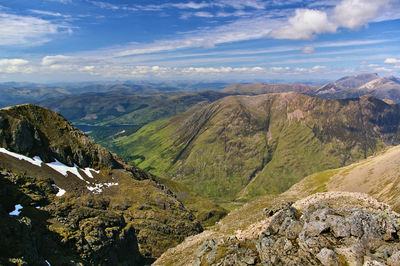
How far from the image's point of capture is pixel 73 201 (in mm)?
93812

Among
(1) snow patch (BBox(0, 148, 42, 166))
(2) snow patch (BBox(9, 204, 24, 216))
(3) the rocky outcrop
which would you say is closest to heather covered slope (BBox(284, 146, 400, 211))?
(3) the rocky outcrop

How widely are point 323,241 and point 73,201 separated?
306 ft

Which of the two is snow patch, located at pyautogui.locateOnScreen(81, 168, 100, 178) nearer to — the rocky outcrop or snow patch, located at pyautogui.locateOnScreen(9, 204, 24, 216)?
the rocky outcrop

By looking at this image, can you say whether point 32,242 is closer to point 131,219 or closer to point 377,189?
point 131,219

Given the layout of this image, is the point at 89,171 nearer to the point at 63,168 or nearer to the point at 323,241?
the point at 63,168

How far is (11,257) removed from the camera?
134ft

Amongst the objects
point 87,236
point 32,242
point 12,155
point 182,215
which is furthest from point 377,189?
point 12,155

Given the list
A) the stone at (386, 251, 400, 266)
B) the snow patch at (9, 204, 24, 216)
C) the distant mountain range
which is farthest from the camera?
the snow patch at (9, 204, 24, 216)

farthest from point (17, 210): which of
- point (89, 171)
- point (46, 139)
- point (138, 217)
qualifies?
point (46, 139)

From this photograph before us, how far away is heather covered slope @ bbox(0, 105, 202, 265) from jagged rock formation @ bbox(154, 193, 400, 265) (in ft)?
136

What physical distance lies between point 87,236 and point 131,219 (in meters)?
49.4

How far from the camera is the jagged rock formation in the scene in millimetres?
30938

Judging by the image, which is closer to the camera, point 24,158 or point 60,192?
point 60,192

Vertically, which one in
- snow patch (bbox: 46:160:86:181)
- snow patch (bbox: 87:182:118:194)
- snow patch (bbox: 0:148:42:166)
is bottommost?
snow patch (bbox: 87:182:118:194)
